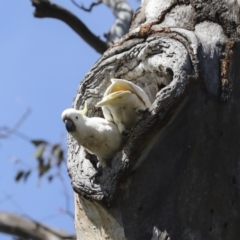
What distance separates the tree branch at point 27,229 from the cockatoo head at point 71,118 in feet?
6.75

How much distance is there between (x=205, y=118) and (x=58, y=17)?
6.42 feet

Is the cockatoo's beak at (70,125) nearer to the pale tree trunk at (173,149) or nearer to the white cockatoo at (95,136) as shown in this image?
the white cockatoo at (95,136)

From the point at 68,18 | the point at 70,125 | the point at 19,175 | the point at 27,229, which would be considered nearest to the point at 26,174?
the point at 19,175

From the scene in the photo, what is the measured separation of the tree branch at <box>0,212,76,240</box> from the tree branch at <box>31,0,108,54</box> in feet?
3.36

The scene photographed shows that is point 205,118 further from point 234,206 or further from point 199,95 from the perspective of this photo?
point 234,206

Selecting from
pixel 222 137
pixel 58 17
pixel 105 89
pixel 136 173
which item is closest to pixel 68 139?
pixel 105 89

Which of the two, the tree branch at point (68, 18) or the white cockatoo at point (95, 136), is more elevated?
the tree branch at point (68, 18)

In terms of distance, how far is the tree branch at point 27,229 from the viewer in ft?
13.1

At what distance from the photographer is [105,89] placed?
213 cm

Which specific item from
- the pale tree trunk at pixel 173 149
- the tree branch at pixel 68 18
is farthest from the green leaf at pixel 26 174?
the pale tree trunk at pixel 173 149

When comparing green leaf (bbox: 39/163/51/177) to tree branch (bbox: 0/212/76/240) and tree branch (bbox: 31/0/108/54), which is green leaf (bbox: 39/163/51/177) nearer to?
tree branch (bbox: 0/212/76/240)

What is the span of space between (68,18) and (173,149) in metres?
1.98

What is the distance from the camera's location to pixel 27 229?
13.1 ft

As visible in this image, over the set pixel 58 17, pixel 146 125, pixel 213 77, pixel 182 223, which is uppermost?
A: pixel 58 17
